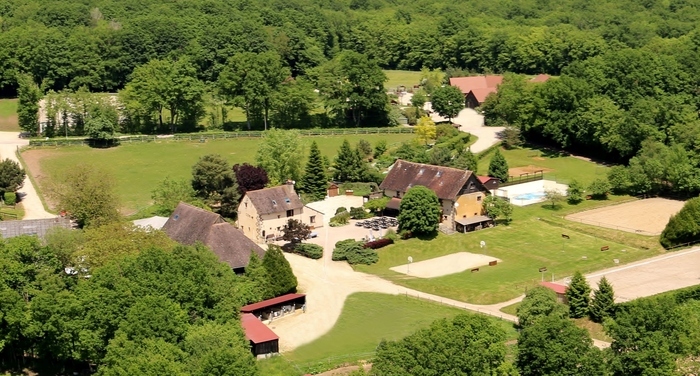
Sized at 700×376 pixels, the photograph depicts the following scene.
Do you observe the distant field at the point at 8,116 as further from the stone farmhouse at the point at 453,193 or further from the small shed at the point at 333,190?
the stone farmhouse at the point at 453,193

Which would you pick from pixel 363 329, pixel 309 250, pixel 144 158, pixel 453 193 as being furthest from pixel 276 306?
pixel 144 158

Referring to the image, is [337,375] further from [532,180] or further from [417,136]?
[417,136]

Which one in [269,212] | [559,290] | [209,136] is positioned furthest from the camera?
[209,136]

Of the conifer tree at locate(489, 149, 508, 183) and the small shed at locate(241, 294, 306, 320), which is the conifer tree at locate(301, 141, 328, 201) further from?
the small shed at locate(241, 294, 306, 320)

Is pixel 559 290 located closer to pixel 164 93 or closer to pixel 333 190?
pixel 333 190

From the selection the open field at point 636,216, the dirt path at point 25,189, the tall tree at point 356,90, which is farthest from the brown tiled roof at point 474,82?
the dirt path at point 25,189
